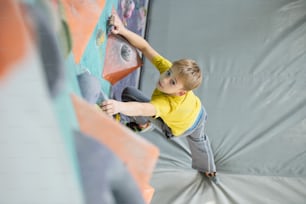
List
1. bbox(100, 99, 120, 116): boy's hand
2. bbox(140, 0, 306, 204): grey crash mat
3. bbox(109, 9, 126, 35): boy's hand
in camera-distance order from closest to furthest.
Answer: bbox(100, 99, 120, 116): boy's hand
bbox(109, 9, 126, 35): boy's hand
bbox(140, 0, 306, 204): grey crash mat

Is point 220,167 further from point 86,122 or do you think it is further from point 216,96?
point 86,122

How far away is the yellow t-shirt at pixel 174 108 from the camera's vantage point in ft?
2.73

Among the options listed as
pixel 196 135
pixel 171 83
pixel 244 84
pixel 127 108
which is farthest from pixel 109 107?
pixel 244 84

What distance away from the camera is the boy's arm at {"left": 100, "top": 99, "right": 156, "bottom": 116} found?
2.03 ft

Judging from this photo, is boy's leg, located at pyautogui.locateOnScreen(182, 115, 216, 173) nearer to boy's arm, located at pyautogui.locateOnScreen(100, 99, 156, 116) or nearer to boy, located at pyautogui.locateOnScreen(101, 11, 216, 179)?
boy, located at pyautogui.locateOnScreen(101, 11, 216, 179)

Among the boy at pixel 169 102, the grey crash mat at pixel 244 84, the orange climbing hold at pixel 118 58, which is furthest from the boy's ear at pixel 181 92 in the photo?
the grey crash mat at pixel 244 84

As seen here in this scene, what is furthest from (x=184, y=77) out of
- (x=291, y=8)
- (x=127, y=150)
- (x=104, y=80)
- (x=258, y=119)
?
(x=291, y=8)

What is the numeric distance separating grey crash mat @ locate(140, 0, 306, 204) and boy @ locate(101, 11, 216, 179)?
0.44 feet

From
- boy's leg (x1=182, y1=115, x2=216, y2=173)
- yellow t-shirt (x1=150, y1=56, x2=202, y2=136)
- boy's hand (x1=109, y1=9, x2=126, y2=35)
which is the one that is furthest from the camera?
boy's leg (x1=182, y1=115, x2=216, y2=173)

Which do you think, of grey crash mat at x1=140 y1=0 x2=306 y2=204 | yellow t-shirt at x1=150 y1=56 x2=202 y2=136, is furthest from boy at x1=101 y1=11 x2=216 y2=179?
grey crash mat at x1=140 y1=0 x2=306 y2=204

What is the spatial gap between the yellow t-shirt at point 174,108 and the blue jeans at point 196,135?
0.04m

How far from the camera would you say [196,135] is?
1067 millimetres

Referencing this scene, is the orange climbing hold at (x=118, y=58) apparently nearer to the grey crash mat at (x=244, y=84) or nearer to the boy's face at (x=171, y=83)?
the boy's face at (x=171, y=83)

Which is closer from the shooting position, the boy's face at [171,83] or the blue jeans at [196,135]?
the boy's face at [171,83]
